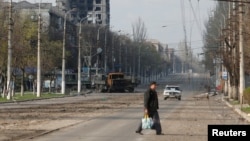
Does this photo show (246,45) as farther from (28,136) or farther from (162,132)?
(28,136)

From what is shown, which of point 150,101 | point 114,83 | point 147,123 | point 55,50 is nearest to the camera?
point 150,101

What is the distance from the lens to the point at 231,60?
62156 millimetres

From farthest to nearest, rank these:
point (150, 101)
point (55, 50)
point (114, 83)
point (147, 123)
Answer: point (114, 83)
point (55, 50)
point (147, 123)
point (150, 101)

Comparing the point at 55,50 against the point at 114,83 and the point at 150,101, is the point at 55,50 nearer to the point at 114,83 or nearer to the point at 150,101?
the point at 114,83

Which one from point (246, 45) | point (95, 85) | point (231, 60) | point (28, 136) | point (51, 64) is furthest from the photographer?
point (95, 85)

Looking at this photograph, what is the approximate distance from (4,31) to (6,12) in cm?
371

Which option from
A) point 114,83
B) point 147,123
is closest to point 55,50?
point 114,83

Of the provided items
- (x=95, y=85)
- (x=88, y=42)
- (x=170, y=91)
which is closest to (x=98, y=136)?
(x=170, y=91)

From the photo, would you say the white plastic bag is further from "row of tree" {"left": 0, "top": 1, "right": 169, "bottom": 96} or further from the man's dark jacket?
"row of tree" {"left": 0, "top": 1, "right": 169, "bottom": 96}

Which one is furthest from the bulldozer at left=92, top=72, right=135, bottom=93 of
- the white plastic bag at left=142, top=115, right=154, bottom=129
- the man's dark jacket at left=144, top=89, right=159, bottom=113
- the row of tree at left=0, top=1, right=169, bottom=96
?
the man's dark jacket at left=144, top=89, right=159, bottom=113

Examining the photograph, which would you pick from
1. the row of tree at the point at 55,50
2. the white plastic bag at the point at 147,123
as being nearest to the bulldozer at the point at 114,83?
the row of tree at the point at 55,50

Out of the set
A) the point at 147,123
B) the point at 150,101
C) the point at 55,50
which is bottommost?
the point at 147,123

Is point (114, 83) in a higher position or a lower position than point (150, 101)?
higher

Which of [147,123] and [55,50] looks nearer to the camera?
[147,123]
